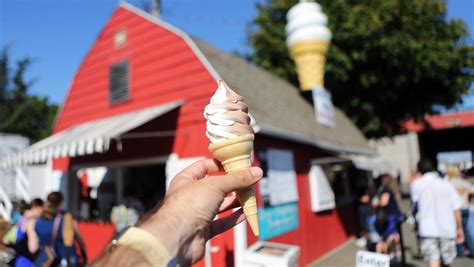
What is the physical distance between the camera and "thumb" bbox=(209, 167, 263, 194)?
63.4 inches

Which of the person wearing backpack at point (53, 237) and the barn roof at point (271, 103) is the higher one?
the barn roof at point (271, 103)

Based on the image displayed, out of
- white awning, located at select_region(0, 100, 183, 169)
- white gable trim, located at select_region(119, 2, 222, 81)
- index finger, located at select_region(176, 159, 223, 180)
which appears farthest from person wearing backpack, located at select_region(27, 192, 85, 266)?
index finger, located at select_region(176, 159, 223, 180)

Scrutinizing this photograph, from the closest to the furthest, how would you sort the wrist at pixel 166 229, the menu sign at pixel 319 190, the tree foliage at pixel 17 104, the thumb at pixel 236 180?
the wrist at pixel 166 229 → the thumb at pixel 236 180 → the menu sign at pixel 319 190 → the tree foliage at pixel 17 104

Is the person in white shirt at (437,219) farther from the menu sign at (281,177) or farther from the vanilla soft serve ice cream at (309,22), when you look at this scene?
the vanilla soft serve ice cream at (309,22)

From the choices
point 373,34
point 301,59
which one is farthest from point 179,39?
point 373,34

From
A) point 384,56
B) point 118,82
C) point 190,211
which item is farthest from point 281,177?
point 384,56

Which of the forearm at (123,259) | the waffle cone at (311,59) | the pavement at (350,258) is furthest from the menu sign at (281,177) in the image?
the forearm at (123,259)

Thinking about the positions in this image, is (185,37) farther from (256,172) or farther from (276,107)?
(256,172)

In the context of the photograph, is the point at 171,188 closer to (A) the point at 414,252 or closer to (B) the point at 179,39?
(B) the point at 179,39

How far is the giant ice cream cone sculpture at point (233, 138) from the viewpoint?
1.85 m

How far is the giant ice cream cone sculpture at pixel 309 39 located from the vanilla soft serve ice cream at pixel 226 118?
914cm

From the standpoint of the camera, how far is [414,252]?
26.9 ft

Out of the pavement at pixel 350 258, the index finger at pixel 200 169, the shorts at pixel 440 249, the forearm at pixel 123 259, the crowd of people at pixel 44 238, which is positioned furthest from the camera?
the pavement at pixel 350 258

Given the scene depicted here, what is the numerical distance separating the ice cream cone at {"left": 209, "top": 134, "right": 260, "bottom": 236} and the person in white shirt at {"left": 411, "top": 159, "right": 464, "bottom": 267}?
14.4 ft
